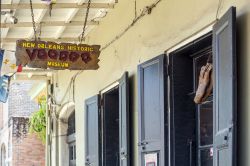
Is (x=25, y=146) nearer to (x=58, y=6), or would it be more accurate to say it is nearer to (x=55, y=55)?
(x=58, y=6)

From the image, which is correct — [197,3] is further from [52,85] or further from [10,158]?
[10,158]

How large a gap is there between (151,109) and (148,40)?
3.09 feet

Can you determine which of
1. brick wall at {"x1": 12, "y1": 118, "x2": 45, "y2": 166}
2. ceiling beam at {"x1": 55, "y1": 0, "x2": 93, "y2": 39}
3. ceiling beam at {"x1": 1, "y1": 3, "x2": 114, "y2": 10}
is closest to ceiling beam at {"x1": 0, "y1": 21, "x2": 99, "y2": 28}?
ceiling beam at {"x1": 55, "y1": 0, "x2": 93, "y2": 39}

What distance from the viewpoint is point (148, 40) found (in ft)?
26.3

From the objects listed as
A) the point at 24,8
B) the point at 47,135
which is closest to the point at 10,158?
the point at 47,135

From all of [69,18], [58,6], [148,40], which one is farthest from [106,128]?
[148,40]

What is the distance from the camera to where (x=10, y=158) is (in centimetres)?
1884

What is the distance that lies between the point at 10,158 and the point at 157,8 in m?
12.1

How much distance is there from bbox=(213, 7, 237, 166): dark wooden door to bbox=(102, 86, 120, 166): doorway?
4345mm

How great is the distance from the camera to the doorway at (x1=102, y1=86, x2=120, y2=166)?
994 centimetres

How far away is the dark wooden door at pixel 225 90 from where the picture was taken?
5273mm

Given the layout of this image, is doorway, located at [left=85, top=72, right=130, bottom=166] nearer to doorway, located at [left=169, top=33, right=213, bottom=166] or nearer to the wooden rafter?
the wooden rafter

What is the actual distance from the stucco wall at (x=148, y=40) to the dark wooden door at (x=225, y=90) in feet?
0.38

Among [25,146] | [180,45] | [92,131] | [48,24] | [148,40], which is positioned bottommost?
[25,146]
